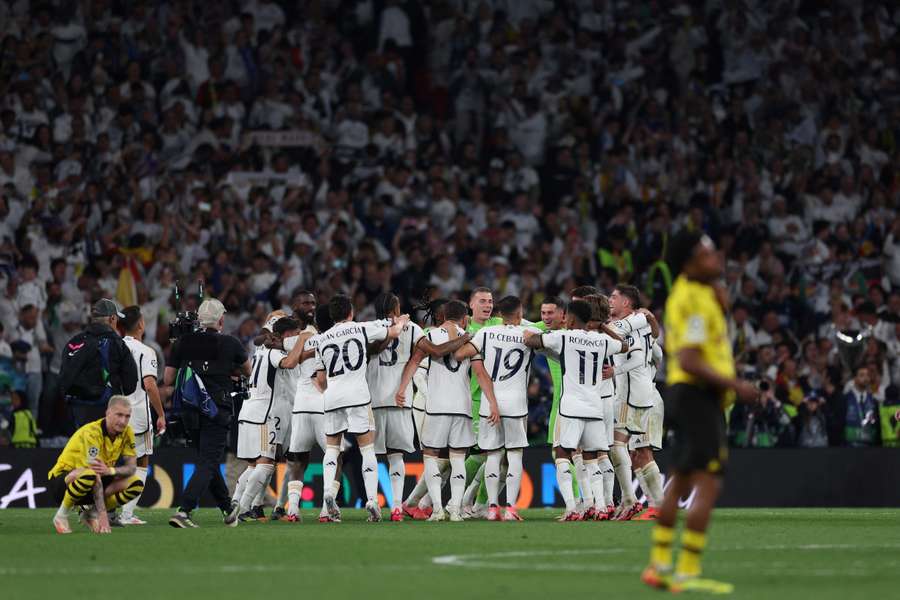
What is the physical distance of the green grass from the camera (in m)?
10.1

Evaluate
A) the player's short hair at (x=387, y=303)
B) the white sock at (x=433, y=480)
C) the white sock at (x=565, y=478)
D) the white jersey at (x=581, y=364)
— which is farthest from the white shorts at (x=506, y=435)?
the player's short hair at (x=387, y=303)

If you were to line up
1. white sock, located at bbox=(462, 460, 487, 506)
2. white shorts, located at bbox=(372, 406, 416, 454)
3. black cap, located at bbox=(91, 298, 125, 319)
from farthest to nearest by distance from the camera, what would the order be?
white sock, located at bbox=(462, 460, 487, 506)
white shorts, located at bbox=(372, 406, 416, 454)
black cap, located at bbox=(91, 298, 125, 319)

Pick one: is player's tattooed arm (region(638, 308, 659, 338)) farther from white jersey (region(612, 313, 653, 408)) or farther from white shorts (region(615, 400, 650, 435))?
white shorts (region(615, 400, 650, 435))

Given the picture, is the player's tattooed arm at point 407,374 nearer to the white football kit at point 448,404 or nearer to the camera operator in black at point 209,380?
the white football kit at point 448,404

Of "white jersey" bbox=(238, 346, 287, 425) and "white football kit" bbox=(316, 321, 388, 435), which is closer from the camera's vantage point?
"white football kit" bbox=(316, 321, 388, 435)

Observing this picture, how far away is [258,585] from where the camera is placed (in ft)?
34.1

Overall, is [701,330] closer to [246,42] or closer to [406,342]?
[406,342]

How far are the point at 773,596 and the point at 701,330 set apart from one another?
5.34 ft

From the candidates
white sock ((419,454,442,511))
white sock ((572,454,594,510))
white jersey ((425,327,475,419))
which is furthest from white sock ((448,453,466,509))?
white sock ((572,454,594,510))

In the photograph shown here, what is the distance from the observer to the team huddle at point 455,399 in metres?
17.4

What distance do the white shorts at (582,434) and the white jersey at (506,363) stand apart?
2.29 ft

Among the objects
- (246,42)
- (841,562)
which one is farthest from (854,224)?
(841,562)

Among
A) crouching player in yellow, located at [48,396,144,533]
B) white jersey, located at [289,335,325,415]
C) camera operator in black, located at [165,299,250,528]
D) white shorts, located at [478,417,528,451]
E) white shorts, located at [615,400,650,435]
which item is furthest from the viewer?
white shorts, located at [615,400,650,435]

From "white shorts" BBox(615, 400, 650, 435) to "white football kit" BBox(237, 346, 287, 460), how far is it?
12.4 ft
